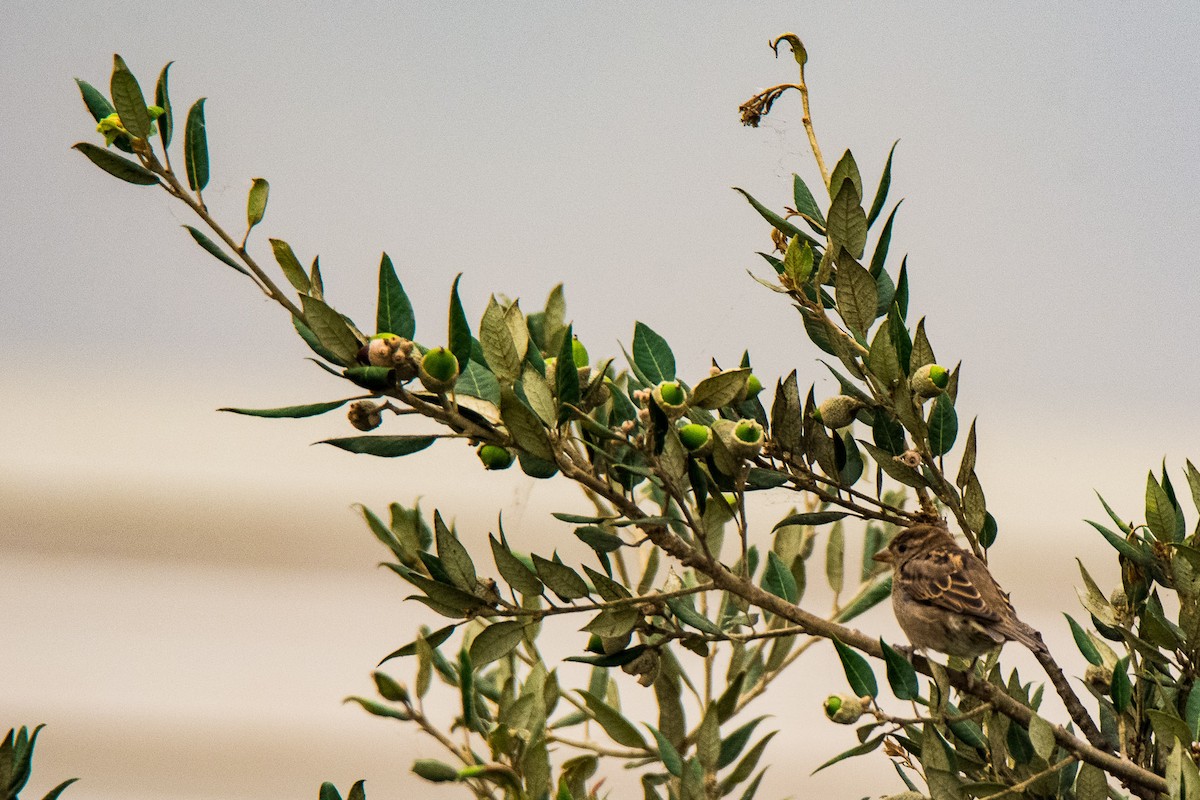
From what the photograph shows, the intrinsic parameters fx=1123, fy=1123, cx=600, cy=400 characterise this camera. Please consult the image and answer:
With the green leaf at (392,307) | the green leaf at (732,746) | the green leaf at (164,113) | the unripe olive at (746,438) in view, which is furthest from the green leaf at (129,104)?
the green leaf at (732,746)

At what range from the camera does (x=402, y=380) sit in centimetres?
59

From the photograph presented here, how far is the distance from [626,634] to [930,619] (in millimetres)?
435

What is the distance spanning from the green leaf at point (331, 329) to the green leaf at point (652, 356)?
0.20 meters

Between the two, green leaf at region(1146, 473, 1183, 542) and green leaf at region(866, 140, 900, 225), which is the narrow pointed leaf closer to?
green leaf at region(866, 140, 900, 225)

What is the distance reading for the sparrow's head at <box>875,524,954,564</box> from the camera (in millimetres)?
1021

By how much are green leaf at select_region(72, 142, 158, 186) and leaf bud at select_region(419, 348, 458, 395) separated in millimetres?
216

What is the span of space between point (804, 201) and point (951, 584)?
410 mm

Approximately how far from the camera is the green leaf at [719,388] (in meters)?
0.64

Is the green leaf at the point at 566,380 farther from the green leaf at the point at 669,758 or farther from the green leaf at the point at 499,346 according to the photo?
the green leaf at the point at 669,758

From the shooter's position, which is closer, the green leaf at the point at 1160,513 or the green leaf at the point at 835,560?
the green leaf at the point at 1160,513

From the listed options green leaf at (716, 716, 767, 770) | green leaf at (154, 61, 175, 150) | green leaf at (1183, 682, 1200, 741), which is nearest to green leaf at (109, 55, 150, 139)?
green leaf at (154, 61, 175, 150)

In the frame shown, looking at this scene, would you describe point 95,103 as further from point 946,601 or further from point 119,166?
point 946,601

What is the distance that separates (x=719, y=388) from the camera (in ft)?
2.12

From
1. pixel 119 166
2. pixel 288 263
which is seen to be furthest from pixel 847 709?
pixel 119 166
